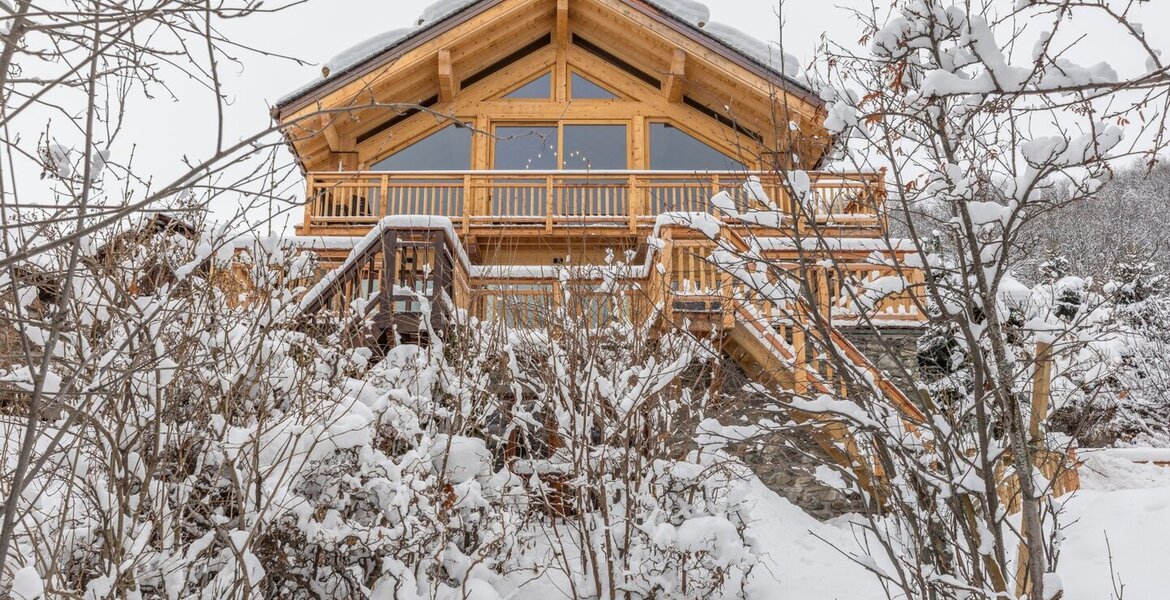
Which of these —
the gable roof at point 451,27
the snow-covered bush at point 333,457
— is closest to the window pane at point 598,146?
the gable roof at point 451,27

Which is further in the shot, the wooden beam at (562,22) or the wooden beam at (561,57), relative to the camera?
the wooden beam at (561,57)

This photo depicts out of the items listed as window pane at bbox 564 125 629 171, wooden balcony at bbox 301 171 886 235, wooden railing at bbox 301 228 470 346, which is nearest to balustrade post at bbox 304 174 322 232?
wooden balcony at bbox 301 171 886 235

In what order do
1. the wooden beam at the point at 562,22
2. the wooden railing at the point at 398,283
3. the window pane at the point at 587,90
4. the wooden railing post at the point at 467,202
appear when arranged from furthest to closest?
the window pane at the point at 587,90 < the wooden beam at the point at 562,22 < the wooden railing post at the point at 467,202 < the wooden railing at the point at 398,283

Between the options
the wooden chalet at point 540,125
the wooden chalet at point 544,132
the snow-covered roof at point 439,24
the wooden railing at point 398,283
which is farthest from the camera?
the snow-covered roof at point 439,24

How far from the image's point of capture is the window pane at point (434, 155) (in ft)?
45.3

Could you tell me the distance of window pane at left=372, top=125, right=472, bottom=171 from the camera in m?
13.8

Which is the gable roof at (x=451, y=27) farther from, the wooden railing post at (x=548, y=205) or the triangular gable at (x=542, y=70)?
the wooden railing post at (x=548, y=205)

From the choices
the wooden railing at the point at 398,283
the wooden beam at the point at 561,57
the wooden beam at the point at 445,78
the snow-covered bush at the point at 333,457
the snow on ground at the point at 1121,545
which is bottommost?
the snow on ground at the point at 1121,545

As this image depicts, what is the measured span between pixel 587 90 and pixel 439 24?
286 cm

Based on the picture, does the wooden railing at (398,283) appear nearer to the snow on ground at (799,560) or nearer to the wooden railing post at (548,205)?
the snow on ground at (799,560)

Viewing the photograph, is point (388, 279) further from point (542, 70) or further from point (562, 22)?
point (562, 22)

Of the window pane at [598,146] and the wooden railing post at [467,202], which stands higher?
the window pane at [598,146]

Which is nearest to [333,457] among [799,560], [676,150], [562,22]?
[799,560]

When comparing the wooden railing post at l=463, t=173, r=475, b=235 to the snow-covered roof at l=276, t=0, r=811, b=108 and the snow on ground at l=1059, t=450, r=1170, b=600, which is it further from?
the snow on ground at l=1059, t=450, r=1170, b=600
